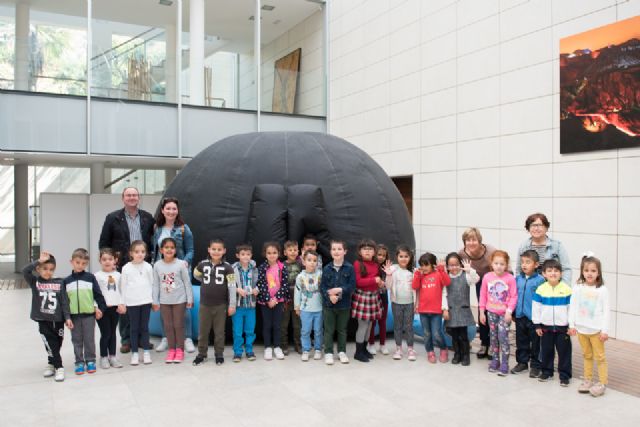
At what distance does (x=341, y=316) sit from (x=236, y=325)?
1.10 m

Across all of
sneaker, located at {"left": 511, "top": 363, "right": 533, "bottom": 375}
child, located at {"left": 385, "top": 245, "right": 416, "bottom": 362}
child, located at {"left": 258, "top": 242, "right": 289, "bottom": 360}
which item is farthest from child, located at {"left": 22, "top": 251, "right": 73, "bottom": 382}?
sneaker, located at {"left": 511, "top": 363, "right": 533, "bottom": 375}

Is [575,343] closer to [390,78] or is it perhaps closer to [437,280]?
[437,280]

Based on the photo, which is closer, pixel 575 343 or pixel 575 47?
pixel 575 343

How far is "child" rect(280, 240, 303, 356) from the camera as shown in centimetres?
630

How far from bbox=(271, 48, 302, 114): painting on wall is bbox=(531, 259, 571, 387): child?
10051mm

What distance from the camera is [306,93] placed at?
15047 millimetres

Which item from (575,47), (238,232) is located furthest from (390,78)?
(238,232)

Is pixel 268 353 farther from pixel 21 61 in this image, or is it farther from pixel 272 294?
pixel 21 61

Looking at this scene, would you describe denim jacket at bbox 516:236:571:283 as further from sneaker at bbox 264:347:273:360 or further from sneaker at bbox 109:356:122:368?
sneaker at bbox 109:356:122:368

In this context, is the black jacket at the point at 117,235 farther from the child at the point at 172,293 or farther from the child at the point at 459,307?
the child at the point at 459,307

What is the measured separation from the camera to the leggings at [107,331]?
588 centimetres

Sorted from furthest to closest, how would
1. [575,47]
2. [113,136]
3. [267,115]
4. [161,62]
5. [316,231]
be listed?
1. [267,115]
2. [161,62]
3. [113,136]
4. [575,47]
5. [316,231]

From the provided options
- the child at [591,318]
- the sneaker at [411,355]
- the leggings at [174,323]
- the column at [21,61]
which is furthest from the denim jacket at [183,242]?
the column at [21,61]

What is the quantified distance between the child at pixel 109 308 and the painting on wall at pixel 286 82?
9.01 m
